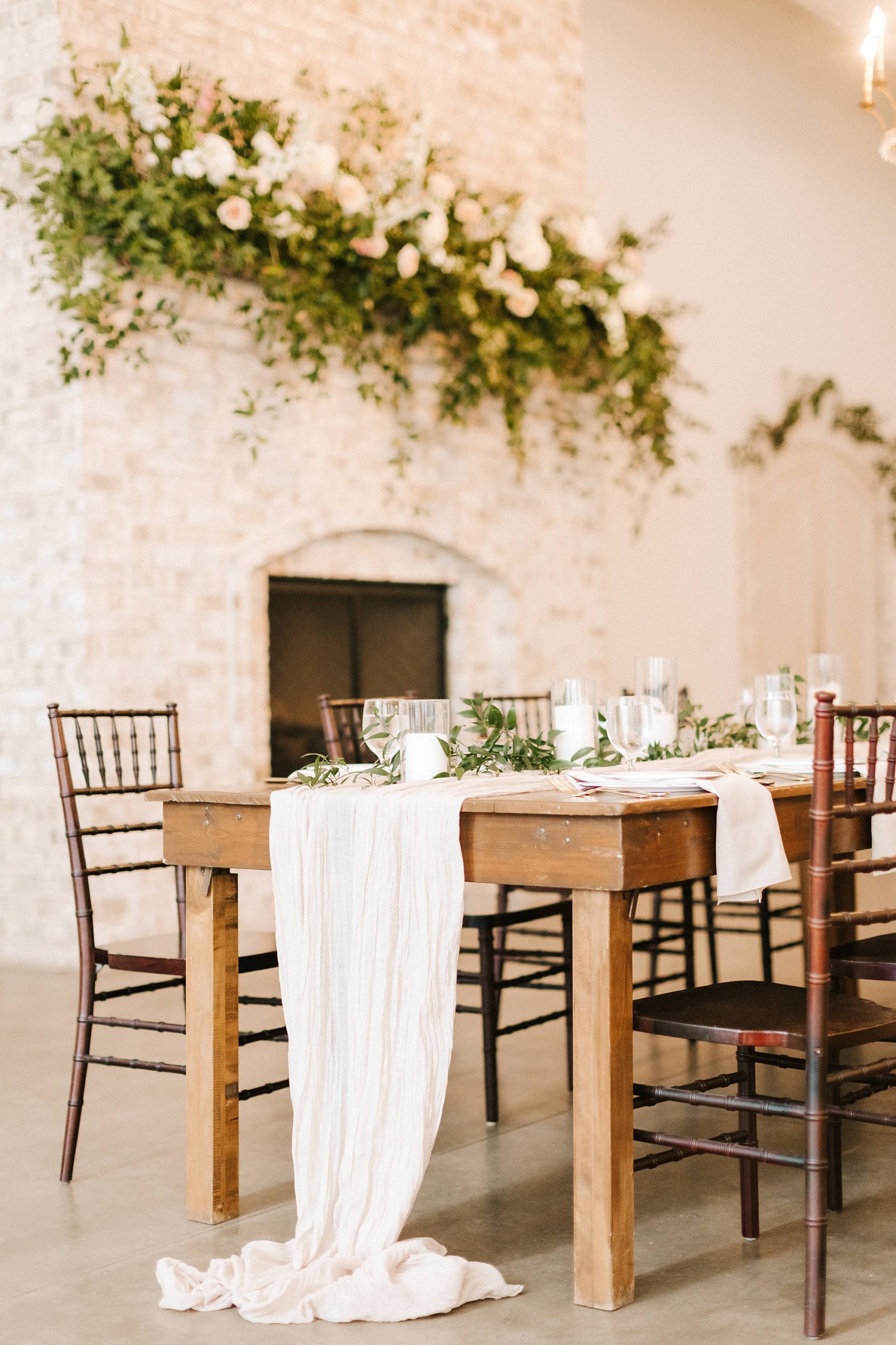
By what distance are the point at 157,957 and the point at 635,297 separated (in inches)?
177

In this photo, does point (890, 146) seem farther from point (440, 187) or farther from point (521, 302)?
point (521, 302)

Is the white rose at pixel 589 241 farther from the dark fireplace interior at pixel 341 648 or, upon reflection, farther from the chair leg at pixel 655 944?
the chair leg at pixel 655 944

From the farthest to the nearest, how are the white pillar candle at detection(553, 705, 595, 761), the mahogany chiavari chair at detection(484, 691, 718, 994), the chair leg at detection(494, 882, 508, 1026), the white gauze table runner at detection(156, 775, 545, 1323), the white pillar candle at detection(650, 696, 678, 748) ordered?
the mahogany chiavari chair at detection(484, 691, 718, 994) → the chair leg at detection(494, 882, 508, 1026) → the white pillar candle at detection(650, 696, 678, 748) → the white pillar candle at detection(553, 705, 595, 761) → the white gauze table runner at detection(156, 775, 545, 1323)

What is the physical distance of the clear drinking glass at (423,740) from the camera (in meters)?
2.57

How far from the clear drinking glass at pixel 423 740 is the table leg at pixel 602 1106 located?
44 centimetres

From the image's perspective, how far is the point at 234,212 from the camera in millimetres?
5168

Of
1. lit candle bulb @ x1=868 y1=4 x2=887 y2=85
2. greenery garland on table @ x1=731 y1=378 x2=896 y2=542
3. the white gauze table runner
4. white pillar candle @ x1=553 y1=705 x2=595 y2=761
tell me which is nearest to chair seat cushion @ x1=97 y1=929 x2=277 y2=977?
the white gauze table runner

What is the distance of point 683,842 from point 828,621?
7.51 m

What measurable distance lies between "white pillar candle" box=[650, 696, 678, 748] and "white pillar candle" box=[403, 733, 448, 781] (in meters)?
0.58

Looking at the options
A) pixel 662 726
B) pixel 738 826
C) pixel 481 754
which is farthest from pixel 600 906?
pixel 662 726

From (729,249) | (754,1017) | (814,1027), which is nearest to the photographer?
(814,1027)

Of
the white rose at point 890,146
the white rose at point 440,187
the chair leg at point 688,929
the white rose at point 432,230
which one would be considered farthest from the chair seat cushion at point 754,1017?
the white rose at point 440,187

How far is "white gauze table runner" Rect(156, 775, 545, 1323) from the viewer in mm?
2266

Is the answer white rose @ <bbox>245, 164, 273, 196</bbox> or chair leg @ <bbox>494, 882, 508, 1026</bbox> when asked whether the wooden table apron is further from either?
white rose @ <bbox>245, 164, 273, 196</bbox>
